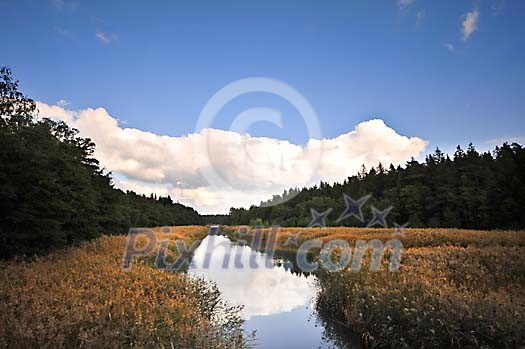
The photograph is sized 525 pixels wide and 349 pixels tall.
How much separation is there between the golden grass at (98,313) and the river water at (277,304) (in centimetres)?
166

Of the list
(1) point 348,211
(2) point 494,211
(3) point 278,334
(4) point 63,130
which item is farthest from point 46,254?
(1) point 348,211

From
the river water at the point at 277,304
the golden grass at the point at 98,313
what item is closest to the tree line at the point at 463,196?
the river water at the point at 277,304

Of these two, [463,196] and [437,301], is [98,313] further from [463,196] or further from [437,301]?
[463,196]

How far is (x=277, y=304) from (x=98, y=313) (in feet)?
33.1

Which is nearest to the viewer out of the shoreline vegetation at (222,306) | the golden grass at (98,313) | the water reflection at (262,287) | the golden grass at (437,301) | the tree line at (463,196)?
the golden grass at (98,313)

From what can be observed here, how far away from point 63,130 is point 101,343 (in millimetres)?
34027

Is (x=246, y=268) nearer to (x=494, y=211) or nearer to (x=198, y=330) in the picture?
(x=198, y=330)

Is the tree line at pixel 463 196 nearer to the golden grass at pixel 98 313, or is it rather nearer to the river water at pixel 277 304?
the river water at pixel 277 304

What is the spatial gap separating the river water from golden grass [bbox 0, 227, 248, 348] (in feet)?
5.45

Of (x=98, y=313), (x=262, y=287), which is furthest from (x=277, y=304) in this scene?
(x=98, y=313)

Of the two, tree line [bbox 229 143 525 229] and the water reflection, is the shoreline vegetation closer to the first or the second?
the water reflection

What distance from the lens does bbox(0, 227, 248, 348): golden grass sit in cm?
753

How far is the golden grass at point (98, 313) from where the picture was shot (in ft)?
24.7

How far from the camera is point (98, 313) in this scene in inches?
344
